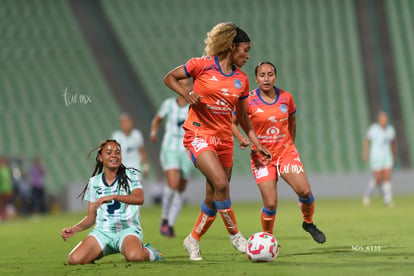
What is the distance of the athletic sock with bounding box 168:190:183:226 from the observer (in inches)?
431

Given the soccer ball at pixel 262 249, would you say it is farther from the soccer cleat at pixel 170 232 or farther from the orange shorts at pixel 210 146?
the soccer cleat at pixel 170 232

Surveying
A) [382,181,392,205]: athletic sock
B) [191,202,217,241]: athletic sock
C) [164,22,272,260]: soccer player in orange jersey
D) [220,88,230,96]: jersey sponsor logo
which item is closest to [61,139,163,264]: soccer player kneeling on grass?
[191,202,217,241]: athletic sock

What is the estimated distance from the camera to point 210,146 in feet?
23.3

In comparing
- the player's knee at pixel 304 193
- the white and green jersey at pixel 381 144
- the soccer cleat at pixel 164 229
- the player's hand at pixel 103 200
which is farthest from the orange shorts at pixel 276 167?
the white and green jersey at pixel 381 144

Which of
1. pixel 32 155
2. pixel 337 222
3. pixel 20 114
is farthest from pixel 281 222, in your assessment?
pixel 20 114

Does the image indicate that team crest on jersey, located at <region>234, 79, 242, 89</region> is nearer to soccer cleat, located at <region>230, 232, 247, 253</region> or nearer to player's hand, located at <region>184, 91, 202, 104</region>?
player's hand, located at <region>184, 91, 202, 104</region>

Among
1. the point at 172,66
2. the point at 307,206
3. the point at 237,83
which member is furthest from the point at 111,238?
the point at 172,66

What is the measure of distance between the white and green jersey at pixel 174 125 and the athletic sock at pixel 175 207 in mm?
704

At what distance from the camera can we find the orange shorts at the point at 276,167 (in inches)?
322

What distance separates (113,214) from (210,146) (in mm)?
1186

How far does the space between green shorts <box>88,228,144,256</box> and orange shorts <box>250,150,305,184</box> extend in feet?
5.56

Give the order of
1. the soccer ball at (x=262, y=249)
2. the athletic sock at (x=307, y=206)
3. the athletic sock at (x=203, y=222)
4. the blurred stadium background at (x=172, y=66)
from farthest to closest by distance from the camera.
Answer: the blurred stadium background at (x=172, y=66)
the athletic sock at (x=307, y=206)
the athletic sock at (x=203, y=222)
the soccer ball at (x=262, y=249)

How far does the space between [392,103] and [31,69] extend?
12.9m

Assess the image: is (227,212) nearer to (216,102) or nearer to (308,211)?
(216,102)
